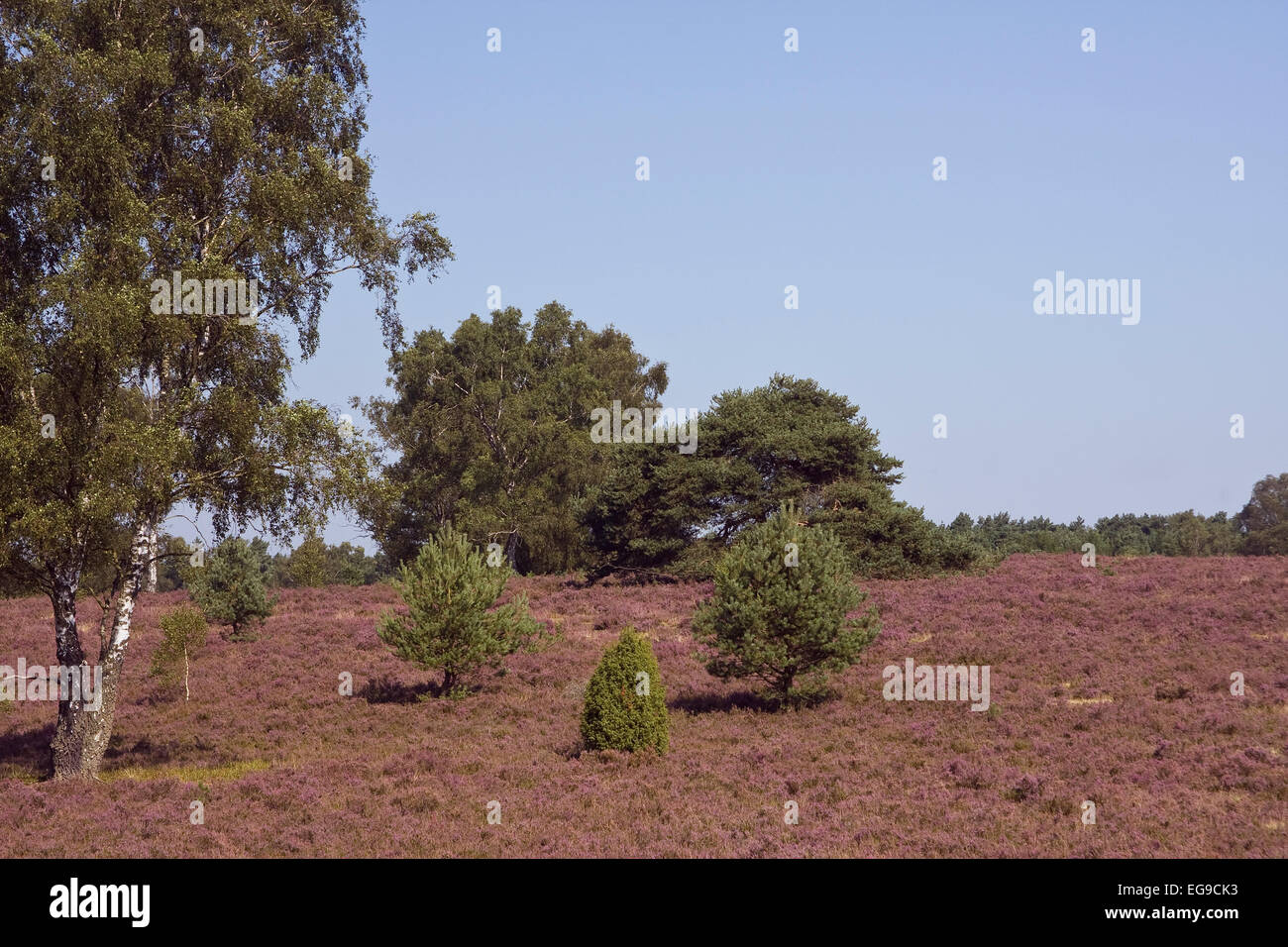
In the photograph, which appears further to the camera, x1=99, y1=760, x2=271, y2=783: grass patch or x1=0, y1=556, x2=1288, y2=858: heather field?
x1=99, y1=760, x2=271, y2=783: grass patch

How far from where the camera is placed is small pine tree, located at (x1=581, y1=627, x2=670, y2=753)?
19594mm

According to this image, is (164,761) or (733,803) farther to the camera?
(164,761)

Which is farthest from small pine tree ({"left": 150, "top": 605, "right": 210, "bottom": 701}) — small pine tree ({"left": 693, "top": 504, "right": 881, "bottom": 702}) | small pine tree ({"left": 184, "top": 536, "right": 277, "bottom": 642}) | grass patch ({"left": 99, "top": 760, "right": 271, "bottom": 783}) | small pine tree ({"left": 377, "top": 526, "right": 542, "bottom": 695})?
small pine tree ({"left": 693, "top": 504, "right": 881, "bottom": 702})

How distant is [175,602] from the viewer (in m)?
41.8

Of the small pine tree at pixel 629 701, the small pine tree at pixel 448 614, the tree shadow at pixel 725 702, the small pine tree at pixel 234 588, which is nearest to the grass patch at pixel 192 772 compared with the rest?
the small pine tree at pixel 448 614

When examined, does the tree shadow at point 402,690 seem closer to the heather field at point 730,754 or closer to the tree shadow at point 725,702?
the heather field at point 730,754

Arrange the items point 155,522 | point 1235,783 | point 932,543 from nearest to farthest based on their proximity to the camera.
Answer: point 1235,783 < point 155,522 < point 932,543

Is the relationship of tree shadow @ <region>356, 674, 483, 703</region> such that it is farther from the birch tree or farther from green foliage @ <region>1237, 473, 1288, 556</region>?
green foliage @ <region>1237, 473, 1288, 556</region>

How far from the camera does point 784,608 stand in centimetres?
2216

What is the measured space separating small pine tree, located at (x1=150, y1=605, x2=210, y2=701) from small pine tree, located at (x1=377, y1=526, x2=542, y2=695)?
6.03 m

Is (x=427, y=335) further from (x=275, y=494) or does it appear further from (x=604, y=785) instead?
(x=604, y=785)

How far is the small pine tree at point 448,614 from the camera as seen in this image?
24.6 m

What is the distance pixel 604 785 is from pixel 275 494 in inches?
334
